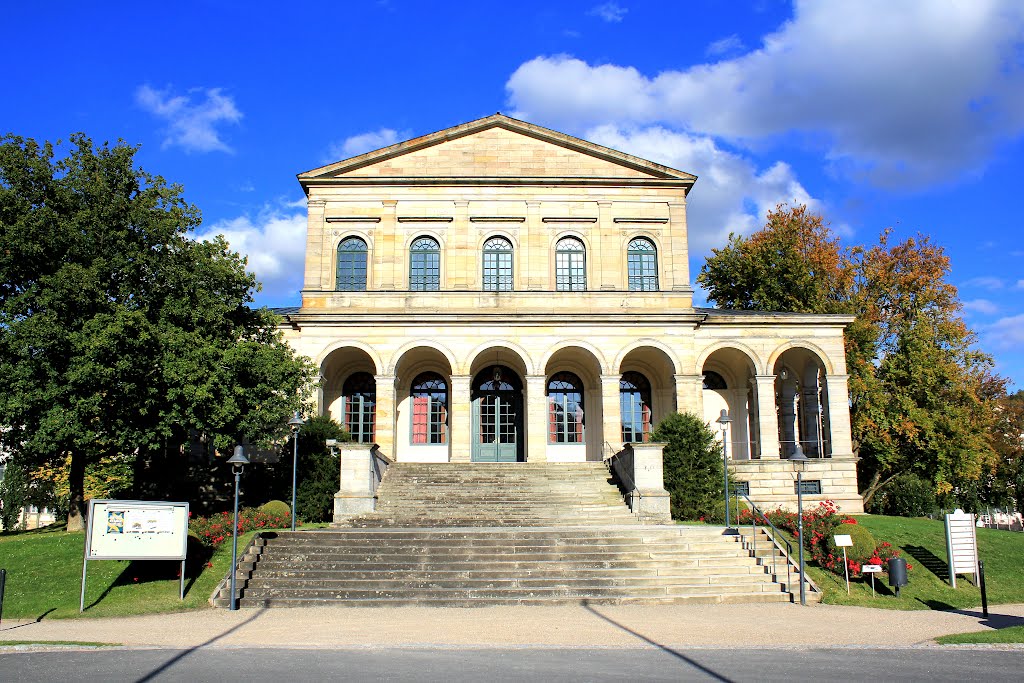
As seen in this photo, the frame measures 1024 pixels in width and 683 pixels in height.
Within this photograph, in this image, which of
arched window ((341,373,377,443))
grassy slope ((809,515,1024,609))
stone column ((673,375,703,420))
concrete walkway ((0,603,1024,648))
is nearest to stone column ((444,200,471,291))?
arched window ((341,373,377,443))

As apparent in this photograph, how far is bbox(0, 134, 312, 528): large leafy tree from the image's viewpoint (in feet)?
69.8

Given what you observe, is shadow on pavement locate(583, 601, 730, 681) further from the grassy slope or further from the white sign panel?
the white sign panel

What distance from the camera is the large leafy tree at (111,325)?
21.3 metres

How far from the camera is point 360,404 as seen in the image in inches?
1303

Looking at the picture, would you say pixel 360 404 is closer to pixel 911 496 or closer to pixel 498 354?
pixel 498 354

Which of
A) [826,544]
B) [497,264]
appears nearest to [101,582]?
[826,544]

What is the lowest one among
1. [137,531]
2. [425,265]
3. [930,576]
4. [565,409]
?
[930,576]

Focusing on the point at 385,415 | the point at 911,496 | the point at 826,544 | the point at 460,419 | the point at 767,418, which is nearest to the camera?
the point at 826,544

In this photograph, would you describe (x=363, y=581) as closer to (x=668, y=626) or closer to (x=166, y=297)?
(x=668, y=626)

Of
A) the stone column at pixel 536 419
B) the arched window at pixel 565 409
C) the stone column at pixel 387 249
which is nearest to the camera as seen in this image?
the stone column at pixel 536 419

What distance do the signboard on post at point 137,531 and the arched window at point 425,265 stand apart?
1612 cm

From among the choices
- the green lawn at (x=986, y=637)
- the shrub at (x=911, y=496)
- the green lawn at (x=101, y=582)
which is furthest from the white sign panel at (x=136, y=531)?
the shrub at (x=911, y=496)

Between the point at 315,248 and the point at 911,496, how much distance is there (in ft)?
86.4

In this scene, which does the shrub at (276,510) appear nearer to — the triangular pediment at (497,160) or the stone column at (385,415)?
the stone column at (385,415)
